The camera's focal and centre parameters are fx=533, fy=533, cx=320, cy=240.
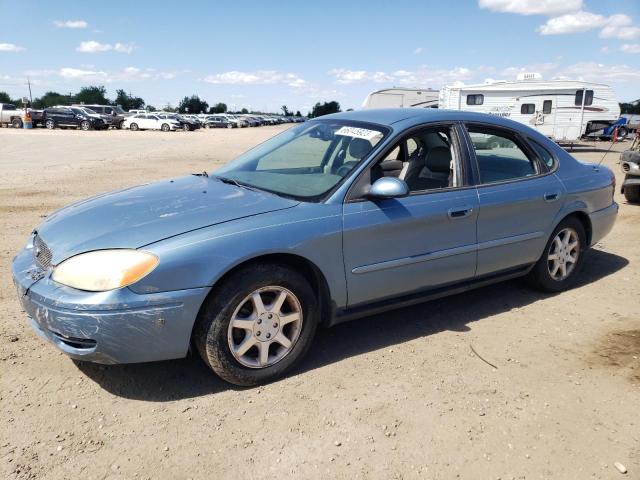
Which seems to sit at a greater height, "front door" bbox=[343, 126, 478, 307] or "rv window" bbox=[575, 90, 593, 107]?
"rv window" bbox=[575, 90, 593, 107]

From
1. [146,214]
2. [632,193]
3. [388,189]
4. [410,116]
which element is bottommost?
[632,193]

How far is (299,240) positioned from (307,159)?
43.9 inches

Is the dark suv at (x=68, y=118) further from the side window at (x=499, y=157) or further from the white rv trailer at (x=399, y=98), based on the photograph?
the side window at (x=499, y=157)

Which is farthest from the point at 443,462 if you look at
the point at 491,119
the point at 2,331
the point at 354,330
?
the point at 2,331

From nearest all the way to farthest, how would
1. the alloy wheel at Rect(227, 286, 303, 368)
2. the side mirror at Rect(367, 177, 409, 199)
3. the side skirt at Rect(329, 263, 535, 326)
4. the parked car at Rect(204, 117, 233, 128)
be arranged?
1. the alloy wheel at Rect(227, 286, 303, 368)
2. the side mirror at Rect(367, 177, 409, 199)
3. the side skirt at Rect(329, 263, 535, 326)
4. the parked car at Rect(204, 117, 233, 128)

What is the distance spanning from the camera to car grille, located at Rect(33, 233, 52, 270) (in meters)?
3.01

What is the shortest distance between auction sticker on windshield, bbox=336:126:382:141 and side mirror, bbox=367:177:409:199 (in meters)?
0.49

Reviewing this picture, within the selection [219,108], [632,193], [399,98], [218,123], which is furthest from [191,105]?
[632,193]

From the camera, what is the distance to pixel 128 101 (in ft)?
324

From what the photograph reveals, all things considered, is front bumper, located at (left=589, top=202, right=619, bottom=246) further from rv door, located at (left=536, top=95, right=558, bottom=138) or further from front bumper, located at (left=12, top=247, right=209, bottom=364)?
rv door, located at (left=536, top=95, right=558, bottom=138)


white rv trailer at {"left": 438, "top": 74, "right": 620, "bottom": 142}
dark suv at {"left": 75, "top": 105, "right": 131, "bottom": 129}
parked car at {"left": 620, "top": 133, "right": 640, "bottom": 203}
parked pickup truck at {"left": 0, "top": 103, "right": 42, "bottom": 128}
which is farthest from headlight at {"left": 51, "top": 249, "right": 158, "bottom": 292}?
parked pickup truck at {"left": 0, "top": 103, "right": 42, "bottom": 128}

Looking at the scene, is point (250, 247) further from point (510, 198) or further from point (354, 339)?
point (510, 198)

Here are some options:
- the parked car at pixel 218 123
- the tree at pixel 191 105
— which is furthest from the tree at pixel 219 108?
the parked car at pixel 218 123

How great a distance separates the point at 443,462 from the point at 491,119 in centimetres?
284
